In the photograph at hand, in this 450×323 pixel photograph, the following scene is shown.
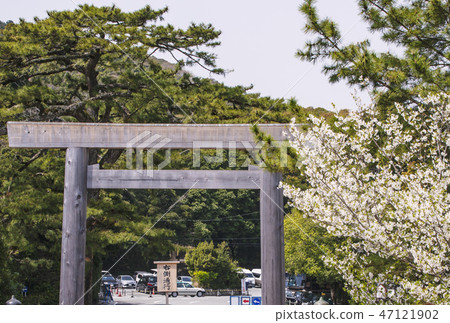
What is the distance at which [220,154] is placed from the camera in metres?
8.94

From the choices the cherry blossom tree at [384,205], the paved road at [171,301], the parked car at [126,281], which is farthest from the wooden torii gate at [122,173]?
the parked car at [126,281]

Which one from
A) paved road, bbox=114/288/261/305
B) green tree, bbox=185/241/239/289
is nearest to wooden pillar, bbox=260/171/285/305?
paved road, bbox=114/288/261/305

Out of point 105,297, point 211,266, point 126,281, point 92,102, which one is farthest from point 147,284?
point 92,102

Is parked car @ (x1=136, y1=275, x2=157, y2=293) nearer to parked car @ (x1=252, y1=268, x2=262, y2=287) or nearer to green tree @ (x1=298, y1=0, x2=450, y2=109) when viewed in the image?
parked car @ (x1=252, y1=268, x2=262, y2=287)

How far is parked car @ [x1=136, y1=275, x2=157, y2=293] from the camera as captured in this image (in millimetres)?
28909

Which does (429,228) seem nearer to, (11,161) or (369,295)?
(369,295)

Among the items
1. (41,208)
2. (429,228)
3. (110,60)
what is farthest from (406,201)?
(110,60)

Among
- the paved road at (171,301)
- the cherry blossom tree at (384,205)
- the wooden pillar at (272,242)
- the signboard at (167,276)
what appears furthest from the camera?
the paved road at (171,301)

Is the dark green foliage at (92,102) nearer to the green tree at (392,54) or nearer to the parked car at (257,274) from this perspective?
the green tree at (392,54)

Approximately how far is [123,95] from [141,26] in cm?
188

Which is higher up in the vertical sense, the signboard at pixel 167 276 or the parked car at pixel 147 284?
the signboard at pixel 167 276

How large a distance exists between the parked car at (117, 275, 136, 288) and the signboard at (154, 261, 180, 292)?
58.9 ft

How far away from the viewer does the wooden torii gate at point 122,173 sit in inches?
260

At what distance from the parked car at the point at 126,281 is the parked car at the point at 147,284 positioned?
178 cm
